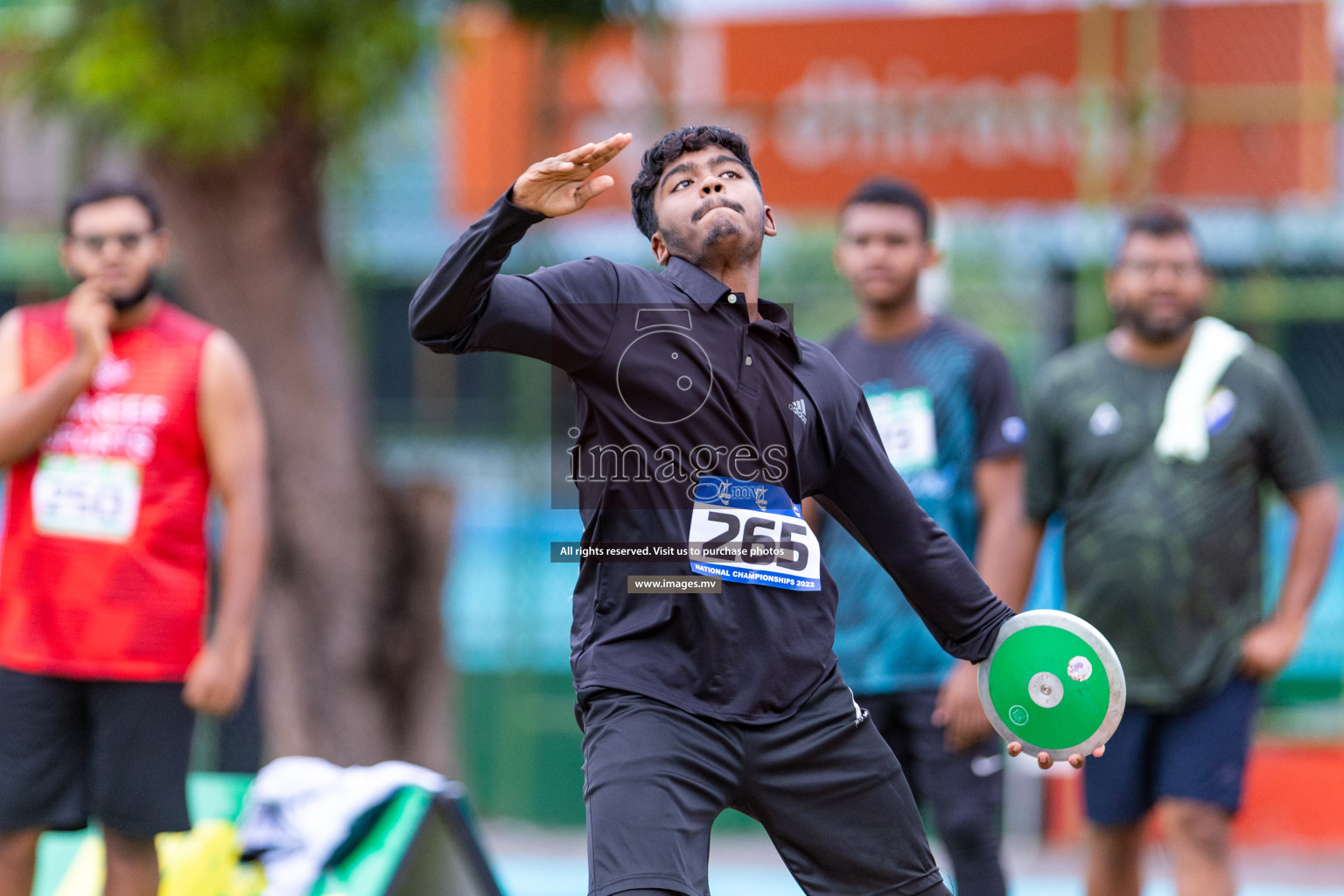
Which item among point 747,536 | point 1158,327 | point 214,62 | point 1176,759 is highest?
point 214,62

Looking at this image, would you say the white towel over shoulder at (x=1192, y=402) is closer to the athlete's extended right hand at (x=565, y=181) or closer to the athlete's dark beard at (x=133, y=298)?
the athlete's extended right hand at (x=565, y=181)

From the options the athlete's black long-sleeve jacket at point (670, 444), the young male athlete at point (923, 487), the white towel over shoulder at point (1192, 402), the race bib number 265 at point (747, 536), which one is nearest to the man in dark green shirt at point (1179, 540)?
the white towel over shoulder at point (1192, 402)

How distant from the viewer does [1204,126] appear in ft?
26.6

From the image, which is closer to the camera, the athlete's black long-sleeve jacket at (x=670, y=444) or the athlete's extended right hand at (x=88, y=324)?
the athlete's black long-sleeve jacket at (x=670, y=444)

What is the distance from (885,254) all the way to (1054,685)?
183 cm

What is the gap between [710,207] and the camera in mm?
3004

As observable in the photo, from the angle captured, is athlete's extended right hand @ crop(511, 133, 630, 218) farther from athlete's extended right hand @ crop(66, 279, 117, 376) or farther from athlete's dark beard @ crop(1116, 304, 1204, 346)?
athlete's dark beard @ crop(1116, 304, 1204, 346)

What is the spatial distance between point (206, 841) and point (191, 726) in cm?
71

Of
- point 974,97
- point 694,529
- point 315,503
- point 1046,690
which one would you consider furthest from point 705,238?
point 974,97

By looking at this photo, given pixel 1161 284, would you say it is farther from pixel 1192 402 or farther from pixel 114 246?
pixel 114 246

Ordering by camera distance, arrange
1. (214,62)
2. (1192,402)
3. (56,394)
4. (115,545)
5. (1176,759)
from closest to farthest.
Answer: (56,394) < (115,545) < (1176,759) < (1192,402) < (214,62)

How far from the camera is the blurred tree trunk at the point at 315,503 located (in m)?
7.14

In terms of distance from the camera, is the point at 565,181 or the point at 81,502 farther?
the point at 81,502

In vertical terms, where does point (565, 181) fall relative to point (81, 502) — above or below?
above
